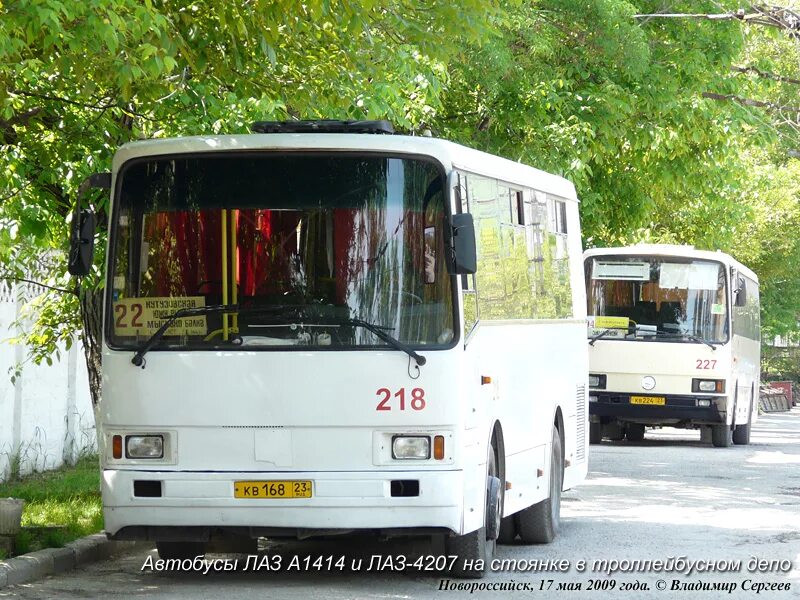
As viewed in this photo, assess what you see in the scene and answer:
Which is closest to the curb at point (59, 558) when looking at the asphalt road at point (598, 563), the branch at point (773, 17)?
the asphalt road at point (598, 563)

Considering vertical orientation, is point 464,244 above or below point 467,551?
above

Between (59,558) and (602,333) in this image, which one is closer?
(59,558)

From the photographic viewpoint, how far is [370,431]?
10141 mm

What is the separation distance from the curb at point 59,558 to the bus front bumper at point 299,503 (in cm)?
84

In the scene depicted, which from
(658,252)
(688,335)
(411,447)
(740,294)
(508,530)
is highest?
(658,252)

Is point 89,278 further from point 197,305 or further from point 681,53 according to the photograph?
point 681,53

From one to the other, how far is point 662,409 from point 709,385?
855 millimetres

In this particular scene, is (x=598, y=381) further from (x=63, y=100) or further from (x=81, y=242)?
(x=81, y=242)

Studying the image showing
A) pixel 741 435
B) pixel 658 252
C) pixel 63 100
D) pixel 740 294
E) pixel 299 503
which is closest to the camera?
pixel 299 503

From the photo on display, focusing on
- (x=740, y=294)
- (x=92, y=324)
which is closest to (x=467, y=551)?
(x=92, y=324)

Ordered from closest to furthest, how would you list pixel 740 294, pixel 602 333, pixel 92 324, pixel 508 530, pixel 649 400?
1. pixel 508 530
2. pixel 92 324
3. pixel 602 333
4. pixel 649 400
5. pixel 740 294

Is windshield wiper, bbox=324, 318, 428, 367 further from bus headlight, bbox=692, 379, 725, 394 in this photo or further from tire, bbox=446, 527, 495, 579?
bus headlight, bbox=692, 379, 725, 394

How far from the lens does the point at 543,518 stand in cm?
1334

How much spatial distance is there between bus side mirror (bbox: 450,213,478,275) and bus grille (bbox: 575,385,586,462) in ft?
17.4
